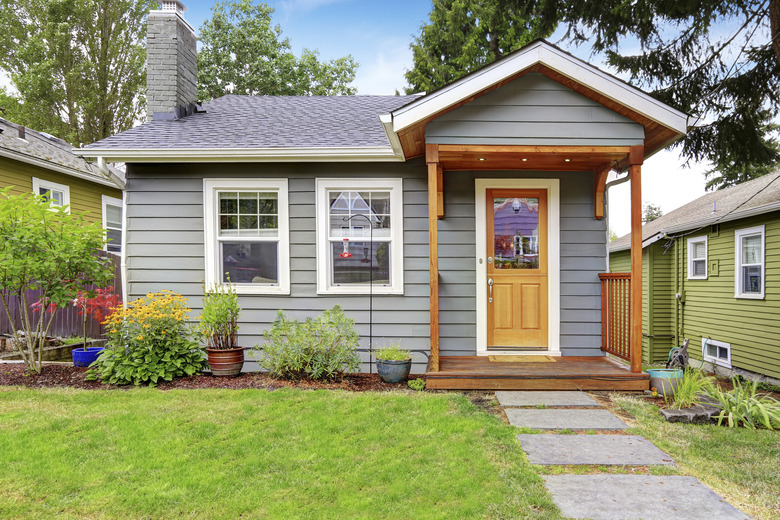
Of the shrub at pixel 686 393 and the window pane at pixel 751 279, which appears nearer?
the shrub at pixel 686 393

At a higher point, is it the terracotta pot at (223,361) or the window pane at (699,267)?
the window pane at (699,267)

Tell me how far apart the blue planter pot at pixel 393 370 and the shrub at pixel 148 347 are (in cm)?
204

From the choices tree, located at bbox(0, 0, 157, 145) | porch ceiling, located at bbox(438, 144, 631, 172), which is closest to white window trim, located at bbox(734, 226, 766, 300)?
porch ceiling, located at bbox(438, 144, 631, 172)

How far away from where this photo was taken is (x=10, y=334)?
292 inches

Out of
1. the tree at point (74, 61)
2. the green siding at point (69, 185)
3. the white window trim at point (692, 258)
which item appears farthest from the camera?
the tree at point (74, 61)

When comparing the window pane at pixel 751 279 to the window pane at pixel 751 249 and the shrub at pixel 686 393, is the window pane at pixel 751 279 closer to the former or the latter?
the window pane at pixel 751 249

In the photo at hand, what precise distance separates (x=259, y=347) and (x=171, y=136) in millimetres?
2827

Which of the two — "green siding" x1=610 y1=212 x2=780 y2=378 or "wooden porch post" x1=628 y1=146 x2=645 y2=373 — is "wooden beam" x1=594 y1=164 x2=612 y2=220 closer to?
"wooden porch post" x1=628 y1=146 x2=645 y2=373

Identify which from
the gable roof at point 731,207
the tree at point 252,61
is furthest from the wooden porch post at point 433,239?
the tree at point 252,61

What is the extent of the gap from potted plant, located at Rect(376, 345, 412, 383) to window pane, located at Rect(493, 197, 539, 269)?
1.67 m

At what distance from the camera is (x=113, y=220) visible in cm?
1120

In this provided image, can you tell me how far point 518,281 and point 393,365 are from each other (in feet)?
6.22

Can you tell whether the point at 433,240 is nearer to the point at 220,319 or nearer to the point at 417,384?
the point at 417,384

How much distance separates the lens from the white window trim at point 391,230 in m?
5.57
